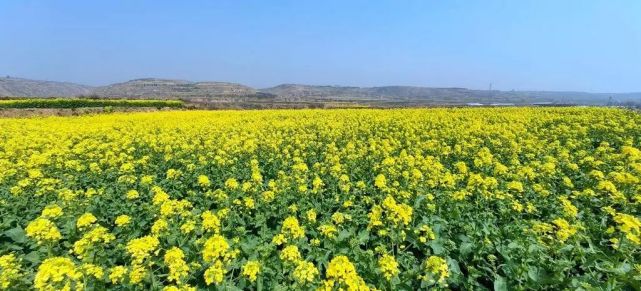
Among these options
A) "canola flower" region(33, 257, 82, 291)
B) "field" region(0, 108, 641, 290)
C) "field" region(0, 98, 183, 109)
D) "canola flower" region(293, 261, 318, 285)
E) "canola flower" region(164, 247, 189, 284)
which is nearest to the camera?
"canola flower" region(33, 257, 82, 291)

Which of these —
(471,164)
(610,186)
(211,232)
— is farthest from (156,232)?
(471,164)

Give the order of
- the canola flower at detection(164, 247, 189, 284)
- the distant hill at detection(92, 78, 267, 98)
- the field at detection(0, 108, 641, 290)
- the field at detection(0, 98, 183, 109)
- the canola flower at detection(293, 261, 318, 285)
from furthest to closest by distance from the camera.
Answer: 1. the distant hill at detection(92, 78, 267, 98)
2. the field at detection(0, 98, 183, 109)
3. the field at detection(0, 108, 641, 290)
4. the canola flower at detection(164, 247, 189, 284)
5. the canola flower at detection(293, 261, 318, 285)

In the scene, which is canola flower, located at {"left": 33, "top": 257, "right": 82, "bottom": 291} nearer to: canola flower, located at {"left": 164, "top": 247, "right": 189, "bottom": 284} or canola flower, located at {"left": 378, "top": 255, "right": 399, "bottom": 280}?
canola flower, located at {"left": 164, "top": 247, "right": 189, "bottom": 284}

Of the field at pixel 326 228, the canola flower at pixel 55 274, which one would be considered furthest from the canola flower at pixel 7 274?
the canola flower at pixel 55 274

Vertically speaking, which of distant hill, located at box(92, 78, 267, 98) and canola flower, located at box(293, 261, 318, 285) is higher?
distant hill, located at box(92, 78, 267, 98)

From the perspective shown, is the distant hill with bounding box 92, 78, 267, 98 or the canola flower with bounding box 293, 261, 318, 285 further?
the distant hill with bounding box 92, 78, 267, 98

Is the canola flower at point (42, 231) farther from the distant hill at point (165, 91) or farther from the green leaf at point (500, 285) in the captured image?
the distant hill at point (165, 91)

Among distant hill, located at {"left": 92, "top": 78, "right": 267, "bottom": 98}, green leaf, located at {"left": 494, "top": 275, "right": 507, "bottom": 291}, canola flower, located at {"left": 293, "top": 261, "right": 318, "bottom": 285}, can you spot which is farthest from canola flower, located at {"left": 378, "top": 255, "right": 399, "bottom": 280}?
distant hill, located at {"left": 92, "top": 78, "right": 267, "bottom": 98}

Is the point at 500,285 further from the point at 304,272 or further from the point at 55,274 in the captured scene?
the point at 55,274

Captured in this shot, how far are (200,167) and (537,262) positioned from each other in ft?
24.5

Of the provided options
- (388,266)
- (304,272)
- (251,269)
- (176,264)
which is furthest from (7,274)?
(388,266)

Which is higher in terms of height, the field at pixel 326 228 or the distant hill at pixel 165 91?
the distant hill at pixel 165 91

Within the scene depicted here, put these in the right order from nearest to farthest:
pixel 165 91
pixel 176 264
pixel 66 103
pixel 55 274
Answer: pixel 55 274 → pixel 176 264 → pixel 66 103 → pixel 165 91

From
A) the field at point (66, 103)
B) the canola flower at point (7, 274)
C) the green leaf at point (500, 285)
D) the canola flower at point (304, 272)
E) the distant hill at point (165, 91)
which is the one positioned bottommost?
the green leaf at point (500, 285)
